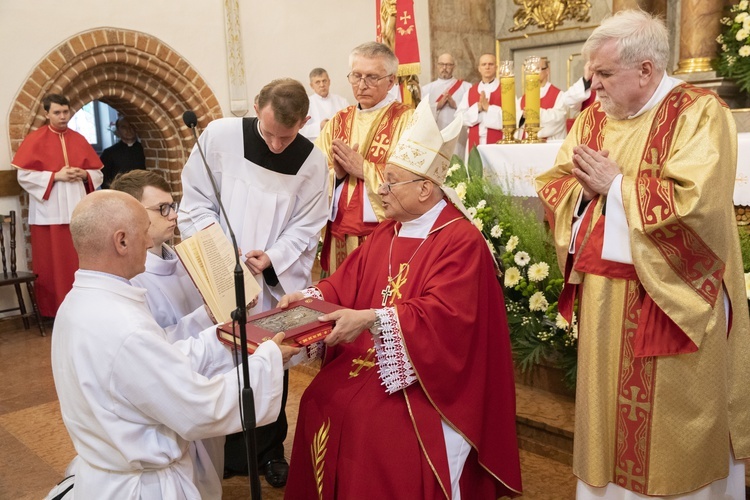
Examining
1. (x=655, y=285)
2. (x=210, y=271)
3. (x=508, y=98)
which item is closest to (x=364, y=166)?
(x=508, y=98)

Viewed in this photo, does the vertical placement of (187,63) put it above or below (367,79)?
above

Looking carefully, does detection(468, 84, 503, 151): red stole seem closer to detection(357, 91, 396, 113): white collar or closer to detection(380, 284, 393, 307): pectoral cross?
detection(357, 91, 396, 113): white collar

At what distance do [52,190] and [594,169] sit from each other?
5.25 meters

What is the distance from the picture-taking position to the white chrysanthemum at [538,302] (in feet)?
12.4

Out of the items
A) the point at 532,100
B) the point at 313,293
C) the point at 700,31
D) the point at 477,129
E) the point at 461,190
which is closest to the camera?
the point at 313,293

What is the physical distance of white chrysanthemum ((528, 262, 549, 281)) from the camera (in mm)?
3787

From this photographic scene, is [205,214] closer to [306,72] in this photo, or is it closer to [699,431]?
[699,431]

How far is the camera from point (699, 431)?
97.5 inches

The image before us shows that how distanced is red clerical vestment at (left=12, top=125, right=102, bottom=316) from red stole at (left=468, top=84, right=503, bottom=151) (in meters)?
4.23

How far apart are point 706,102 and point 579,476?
4.70 ft

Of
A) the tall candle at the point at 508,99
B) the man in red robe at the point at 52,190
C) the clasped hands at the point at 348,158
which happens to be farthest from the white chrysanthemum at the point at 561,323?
A: the man in red robe at the point at 52,190

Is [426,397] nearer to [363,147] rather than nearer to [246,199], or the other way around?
[246,199]

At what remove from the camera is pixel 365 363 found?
8.57 ft

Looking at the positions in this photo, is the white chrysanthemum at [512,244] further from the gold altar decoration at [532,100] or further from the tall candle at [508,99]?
the tall candle at [508,99]
